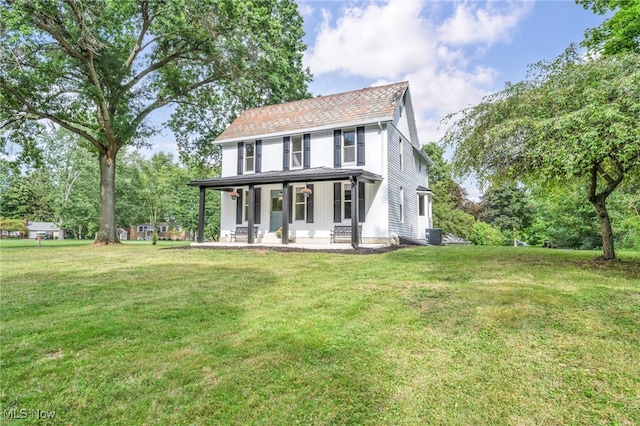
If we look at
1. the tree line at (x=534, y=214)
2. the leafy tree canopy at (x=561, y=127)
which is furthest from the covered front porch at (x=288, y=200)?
the leafy tree canopy at (x=561, y=127)

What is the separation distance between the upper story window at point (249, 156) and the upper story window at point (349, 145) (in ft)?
15.8

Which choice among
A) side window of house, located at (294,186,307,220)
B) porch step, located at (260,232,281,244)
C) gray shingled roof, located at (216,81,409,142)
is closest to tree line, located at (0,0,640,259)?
gray shingled roof, located at (216,81,409,142)

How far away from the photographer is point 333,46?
15.0 m

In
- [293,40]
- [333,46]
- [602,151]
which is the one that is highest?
[293,40]

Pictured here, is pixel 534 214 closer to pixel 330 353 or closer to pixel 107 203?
pixel 107 203

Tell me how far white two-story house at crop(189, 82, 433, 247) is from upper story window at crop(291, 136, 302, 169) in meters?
0.05

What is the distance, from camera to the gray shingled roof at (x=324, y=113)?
47.9ft

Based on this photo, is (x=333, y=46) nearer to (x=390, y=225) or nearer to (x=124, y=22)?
(x=390, y=225)

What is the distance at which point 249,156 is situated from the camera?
1717cm

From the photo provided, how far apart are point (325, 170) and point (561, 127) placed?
29.9 ft

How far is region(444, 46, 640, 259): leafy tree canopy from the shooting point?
582 centimetres

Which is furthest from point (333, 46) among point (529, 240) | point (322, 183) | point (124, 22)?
point (529, 240)

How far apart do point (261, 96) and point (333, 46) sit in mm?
7380

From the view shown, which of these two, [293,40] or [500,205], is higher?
[293,40]
